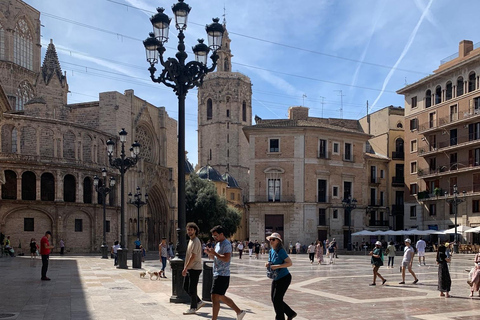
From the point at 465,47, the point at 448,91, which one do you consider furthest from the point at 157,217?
the point at 465,47

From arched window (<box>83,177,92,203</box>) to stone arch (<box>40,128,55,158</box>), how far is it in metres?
3.92

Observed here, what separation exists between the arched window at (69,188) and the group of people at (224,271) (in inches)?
1481

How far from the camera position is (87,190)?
1834 inches

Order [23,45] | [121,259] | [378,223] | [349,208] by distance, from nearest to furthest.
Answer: [121,259] < [349,208] < [378,223] < [23,45]

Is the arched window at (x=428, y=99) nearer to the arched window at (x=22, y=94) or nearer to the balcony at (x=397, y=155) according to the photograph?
the balcony at (x=397, y=155)

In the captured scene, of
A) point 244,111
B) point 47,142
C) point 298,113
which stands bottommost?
point 47,142

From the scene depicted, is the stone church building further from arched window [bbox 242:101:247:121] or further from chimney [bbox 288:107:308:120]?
arched window [bbox 242:101:247:121]

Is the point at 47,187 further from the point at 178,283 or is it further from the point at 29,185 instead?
the point at 178,283

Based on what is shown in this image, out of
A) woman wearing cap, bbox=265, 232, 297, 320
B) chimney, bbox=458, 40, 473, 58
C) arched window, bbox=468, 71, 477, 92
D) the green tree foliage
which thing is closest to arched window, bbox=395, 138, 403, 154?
chimney, bbox=458, 40, 473, 58

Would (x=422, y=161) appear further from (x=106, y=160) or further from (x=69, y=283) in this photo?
(x=69, y=283)

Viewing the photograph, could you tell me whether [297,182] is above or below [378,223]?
above

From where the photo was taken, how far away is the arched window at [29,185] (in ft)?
140

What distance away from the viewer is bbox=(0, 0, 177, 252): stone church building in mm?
42438

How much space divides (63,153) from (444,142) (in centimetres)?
3396
